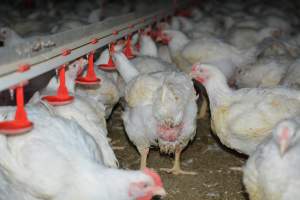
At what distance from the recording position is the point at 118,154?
445 centimetres

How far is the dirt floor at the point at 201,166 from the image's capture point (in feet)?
12.1

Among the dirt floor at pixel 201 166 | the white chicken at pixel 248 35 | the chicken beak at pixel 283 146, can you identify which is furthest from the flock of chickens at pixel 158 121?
the white chicken at pixel 248 35

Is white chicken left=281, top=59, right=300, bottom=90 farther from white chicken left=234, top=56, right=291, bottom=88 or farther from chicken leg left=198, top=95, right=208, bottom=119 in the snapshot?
chicken leg left=198, top=95, right=208, bottom=119

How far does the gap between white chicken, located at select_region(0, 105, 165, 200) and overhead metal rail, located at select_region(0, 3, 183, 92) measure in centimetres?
39

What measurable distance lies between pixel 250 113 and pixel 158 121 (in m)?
0.80

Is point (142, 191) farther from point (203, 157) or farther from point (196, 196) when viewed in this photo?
point (203, 157)

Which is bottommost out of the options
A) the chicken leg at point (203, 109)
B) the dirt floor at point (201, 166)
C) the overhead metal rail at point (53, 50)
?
the dirt floor at point (201, 166)

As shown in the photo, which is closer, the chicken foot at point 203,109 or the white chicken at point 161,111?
the white chicken at point 161,111

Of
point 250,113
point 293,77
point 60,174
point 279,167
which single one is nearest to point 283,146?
point 279,167

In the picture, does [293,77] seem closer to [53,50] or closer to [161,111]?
[161,111]

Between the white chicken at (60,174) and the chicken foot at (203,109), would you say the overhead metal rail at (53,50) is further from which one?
the chicken foot at (203,109)

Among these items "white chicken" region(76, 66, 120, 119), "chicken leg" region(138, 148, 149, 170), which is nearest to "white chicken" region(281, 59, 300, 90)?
"chicken leg" region(138, 148, 149, 170)

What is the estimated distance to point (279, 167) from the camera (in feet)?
8.54

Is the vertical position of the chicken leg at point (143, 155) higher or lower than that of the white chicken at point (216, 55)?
lower
